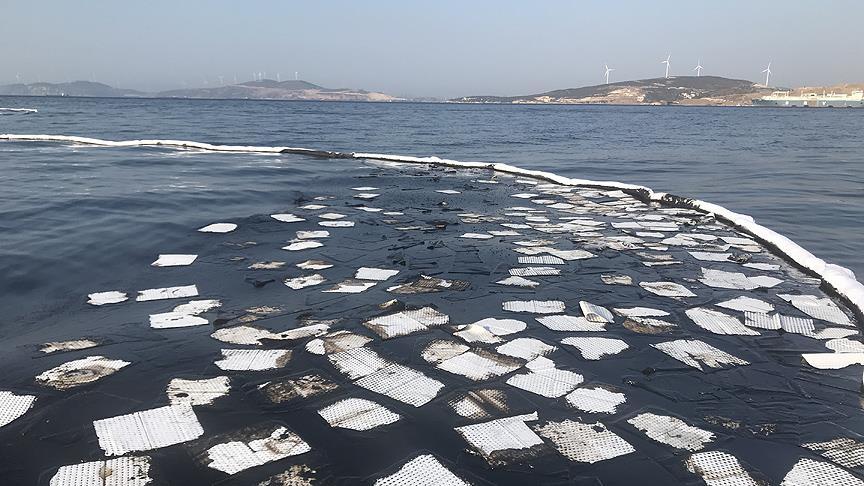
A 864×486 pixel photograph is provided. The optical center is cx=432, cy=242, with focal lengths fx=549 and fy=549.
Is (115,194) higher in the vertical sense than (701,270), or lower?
higher

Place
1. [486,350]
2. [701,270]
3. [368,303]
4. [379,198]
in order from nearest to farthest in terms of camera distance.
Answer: [486,350] < [368,303] < [701,270] < [379,198]

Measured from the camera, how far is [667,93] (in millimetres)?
112750

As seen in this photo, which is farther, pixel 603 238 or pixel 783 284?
pixel 603 238

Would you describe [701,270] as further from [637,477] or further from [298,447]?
[298,447]

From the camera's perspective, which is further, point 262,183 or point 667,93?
point 667,93

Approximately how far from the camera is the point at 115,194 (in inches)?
289

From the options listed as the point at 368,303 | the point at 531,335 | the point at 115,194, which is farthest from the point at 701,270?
the point at 115,194

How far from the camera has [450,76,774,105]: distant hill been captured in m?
109

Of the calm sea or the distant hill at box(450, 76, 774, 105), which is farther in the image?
the distant hill at box(450, 76, 774, 105)

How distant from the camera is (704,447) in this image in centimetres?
226

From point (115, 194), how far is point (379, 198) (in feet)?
11.6

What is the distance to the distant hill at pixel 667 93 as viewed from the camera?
109 meters

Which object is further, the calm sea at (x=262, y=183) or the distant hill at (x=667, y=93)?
the distant hill at (x=667, y=93)

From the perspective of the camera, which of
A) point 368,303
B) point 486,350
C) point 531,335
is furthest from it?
point 368,303
